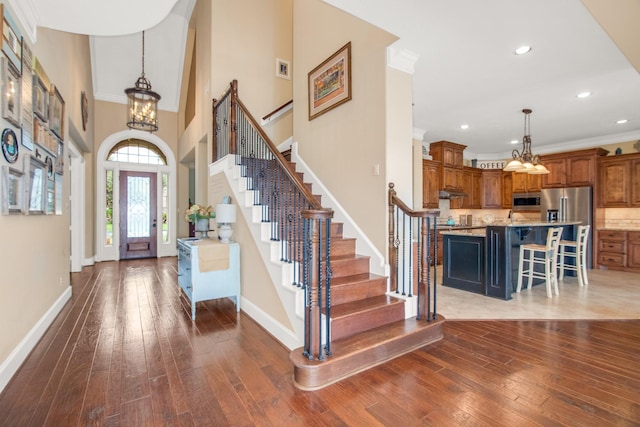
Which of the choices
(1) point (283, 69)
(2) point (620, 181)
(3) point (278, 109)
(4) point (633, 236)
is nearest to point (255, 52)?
(1) point (283, 69)

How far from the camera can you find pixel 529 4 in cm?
255

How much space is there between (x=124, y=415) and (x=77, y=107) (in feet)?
17.1

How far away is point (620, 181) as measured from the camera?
656cm

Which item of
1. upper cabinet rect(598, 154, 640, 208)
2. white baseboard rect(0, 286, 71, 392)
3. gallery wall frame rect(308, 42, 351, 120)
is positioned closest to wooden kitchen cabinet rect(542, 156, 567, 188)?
upper cabinet rect(598, 154, 640, 208)

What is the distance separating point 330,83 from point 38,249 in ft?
11.8

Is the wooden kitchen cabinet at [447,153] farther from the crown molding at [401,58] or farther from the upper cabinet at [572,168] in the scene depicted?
the crown molding at [401,58]

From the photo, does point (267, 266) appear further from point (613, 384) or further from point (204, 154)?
point (204, 154)

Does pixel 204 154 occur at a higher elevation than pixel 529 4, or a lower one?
lower

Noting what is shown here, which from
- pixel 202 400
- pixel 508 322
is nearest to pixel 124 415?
pixel 202 400

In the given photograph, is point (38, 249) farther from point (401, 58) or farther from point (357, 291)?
point (401, 58)

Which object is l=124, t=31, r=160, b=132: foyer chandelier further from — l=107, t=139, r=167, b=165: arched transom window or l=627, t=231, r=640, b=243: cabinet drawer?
l=627, t=231, r=640, b=243: cabinet drawer

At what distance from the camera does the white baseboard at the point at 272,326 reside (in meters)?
2.66

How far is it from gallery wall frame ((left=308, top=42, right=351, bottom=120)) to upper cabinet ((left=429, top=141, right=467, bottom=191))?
423 cm

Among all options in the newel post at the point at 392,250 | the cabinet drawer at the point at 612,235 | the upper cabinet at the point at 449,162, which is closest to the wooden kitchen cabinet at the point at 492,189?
the upper cabinet at the point at 449,162
